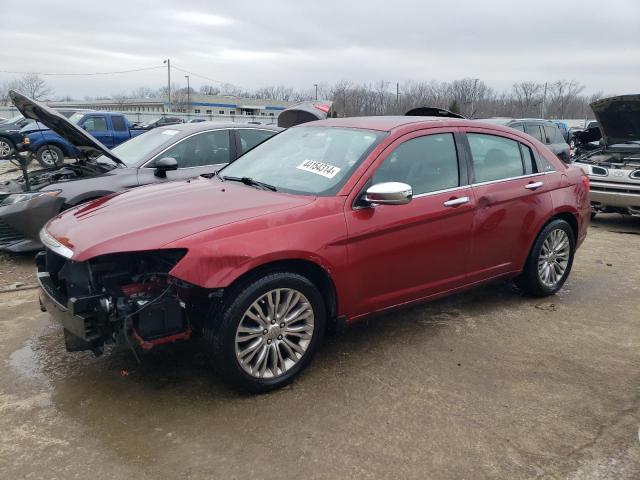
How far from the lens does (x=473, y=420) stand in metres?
3.06

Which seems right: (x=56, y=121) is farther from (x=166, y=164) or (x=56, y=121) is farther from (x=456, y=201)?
(x=456, y=201)

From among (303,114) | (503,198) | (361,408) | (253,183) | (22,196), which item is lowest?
(361,408)

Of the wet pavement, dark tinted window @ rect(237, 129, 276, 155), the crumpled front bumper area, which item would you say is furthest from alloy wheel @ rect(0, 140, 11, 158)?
the wet pavement

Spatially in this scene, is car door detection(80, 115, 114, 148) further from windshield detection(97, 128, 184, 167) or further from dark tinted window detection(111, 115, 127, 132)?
windshield detection(97, 128, 184, 167)

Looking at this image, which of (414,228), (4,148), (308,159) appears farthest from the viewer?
A: (4,148)

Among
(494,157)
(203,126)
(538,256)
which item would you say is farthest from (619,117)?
(203,126)

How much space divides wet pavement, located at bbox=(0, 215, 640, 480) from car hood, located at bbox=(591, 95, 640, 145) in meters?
5.35

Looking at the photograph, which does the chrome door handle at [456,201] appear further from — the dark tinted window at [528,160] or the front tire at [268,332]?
the front tire at [268,332]

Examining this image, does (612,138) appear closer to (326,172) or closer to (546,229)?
(546,229)

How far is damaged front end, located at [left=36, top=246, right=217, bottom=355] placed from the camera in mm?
3008

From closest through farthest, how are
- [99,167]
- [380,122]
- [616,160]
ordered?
[380,122] → [99,167] → [616,160]

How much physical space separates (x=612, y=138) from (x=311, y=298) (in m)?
8.50

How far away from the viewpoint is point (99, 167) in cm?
624

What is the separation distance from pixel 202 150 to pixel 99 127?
10713 mm
